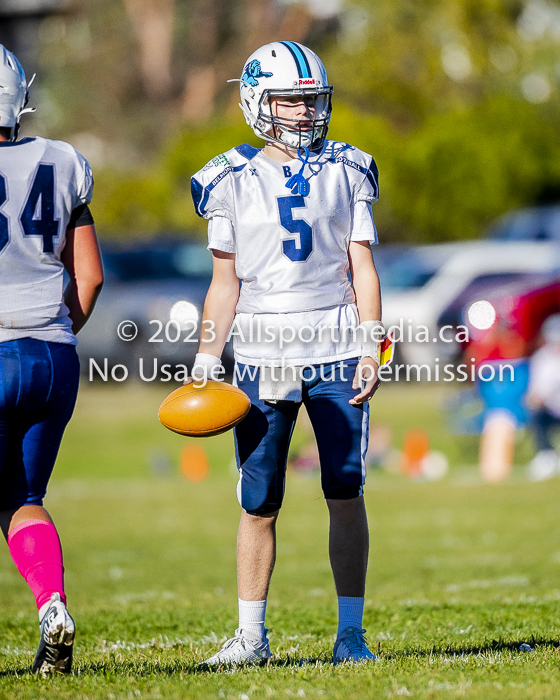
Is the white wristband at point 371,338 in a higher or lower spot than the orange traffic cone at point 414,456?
higher

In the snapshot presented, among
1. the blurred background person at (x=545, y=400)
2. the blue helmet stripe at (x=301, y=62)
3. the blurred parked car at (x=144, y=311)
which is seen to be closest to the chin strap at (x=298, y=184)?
the blue helmet stripe at (x=301, y=62)

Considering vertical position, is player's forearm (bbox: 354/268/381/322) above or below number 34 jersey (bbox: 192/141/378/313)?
below

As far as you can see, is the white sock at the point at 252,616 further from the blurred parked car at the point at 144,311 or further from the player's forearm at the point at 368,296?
the blurred parked car at the point at 144,311

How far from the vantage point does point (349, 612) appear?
3.77m

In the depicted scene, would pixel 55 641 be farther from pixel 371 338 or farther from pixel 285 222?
pixel 285 222

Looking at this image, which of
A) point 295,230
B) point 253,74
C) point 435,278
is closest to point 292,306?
point 295,230

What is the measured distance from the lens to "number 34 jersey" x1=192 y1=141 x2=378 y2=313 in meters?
3.69

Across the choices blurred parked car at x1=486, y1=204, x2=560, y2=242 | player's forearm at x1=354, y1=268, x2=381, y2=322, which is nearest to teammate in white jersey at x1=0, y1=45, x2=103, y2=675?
player's forearm at x1=354, y1=268, x2=381, y2=322

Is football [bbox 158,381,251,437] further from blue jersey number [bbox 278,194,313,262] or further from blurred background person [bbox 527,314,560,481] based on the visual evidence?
blurred background person [bbox 527,314,560,481]

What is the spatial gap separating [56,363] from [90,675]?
97cm

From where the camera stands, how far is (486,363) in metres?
11.5

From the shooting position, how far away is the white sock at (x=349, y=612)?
12.4 feet

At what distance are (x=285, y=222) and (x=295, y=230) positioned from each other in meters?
0.04

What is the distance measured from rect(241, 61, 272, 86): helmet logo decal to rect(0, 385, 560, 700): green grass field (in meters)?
1.94
